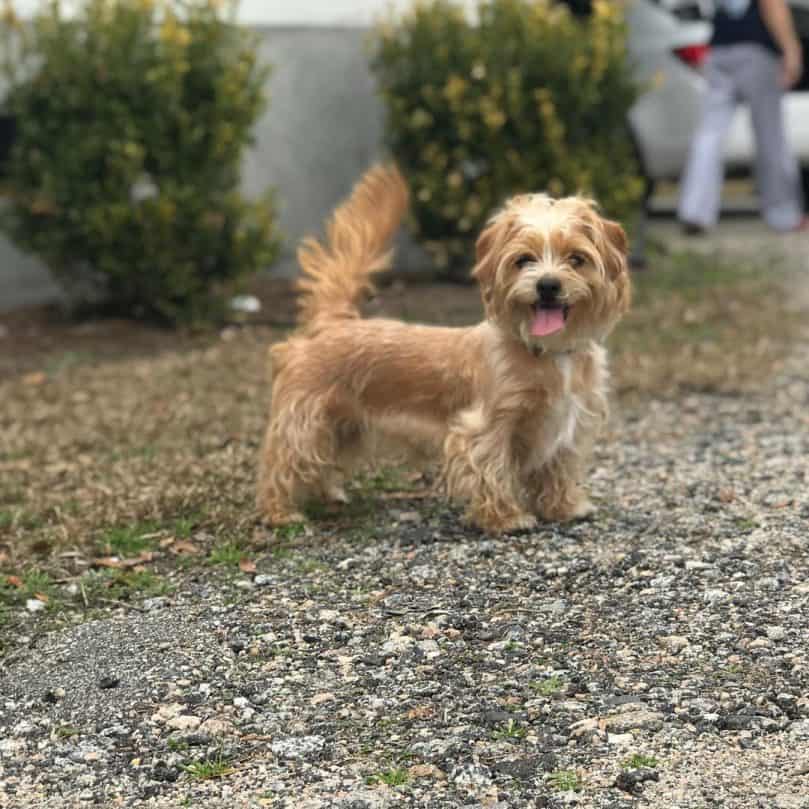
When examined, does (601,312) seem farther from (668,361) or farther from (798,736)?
(668,361)

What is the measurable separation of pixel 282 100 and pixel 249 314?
1892mm

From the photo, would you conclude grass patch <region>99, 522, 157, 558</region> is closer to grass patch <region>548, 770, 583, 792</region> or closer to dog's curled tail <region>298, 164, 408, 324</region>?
dog's curled tail <region>298, 164, 408, 324</region>

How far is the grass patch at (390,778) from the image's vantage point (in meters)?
3.44

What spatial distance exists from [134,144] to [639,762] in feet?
19.6

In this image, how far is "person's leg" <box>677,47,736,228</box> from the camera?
11211 millimetres

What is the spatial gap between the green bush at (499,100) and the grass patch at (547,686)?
631 centimetres

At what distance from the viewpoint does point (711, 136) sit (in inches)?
442

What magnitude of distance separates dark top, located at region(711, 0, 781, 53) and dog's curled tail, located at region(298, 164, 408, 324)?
6.24 meters

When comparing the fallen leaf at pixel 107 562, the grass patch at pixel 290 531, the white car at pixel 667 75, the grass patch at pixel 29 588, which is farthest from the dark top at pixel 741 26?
the grass patch at pixel 29 588

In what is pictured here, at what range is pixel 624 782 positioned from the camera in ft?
11.0

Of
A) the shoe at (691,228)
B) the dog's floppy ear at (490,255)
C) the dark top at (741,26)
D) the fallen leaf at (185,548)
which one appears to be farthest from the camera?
the shoe at (691,228)

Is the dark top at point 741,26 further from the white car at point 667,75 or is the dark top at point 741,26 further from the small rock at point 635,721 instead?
the small rock at point 635,721

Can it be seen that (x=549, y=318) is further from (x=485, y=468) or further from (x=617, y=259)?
(x=485, y=468)

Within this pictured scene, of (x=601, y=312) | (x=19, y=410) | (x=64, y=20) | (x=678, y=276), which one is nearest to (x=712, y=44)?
(x=678, y=276)
